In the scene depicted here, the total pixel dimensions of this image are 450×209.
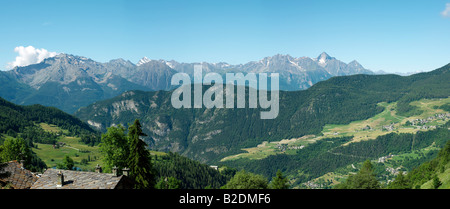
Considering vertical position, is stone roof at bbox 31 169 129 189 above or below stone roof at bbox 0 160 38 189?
above

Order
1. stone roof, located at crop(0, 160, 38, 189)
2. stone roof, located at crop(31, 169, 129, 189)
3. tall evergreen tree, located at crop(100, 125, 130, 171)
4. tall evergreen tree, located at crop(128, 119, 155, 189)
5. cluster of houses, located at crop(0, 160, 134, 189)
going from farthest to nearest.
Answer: tall evergreen tree, located at crop(100, 125, 130, 171) → tall evergreen tree, located at crop(128, 119, 155, 189) → stone roof, located at crop(0, 160, 38, 189) → cluster of houses, located at crop(0, 160, 134, 189) → stone roof, located at crop(31, 169, 129, 189)

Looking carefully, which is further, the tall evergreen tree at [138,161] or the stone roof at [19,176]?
the tall evergreen tree at [138,161]

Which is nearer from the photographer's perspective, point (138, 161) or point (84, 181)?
point (84, 181)

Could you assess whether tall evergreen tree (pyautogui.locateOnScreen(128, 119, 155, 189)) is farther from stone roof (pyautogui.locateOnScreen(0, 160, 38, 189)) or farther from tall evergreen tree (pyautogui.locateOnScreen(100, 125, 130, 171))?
stone roof (pyautogui.locateOnScreen(0, 160, 38, 189))

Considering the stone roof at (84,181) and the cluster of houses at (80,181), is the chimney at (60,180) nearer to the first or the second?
the cluster of houses at (80,181)

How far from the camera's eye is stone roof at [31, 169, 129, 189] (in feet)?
117

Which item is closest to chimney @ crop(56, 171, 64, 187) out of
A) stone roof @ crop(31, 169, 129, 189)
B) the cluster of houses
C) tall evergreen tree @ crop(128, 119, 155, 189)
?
the cluster of houses

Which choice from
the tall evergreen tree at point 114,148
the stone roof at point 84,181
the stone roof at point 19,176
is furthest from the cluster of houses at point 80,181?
the tall evergreen tree at point 114,148

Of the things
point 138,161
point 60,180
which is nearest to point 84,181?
point 60,180

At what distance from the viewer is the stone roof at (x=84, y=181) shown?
3575 centimetres

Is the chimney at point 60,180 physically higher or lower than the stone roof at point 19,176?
higher

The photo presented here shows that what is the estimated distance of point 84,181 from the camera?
36.7m

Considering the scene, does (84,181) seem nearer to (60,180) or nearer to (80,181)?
(80,181)
